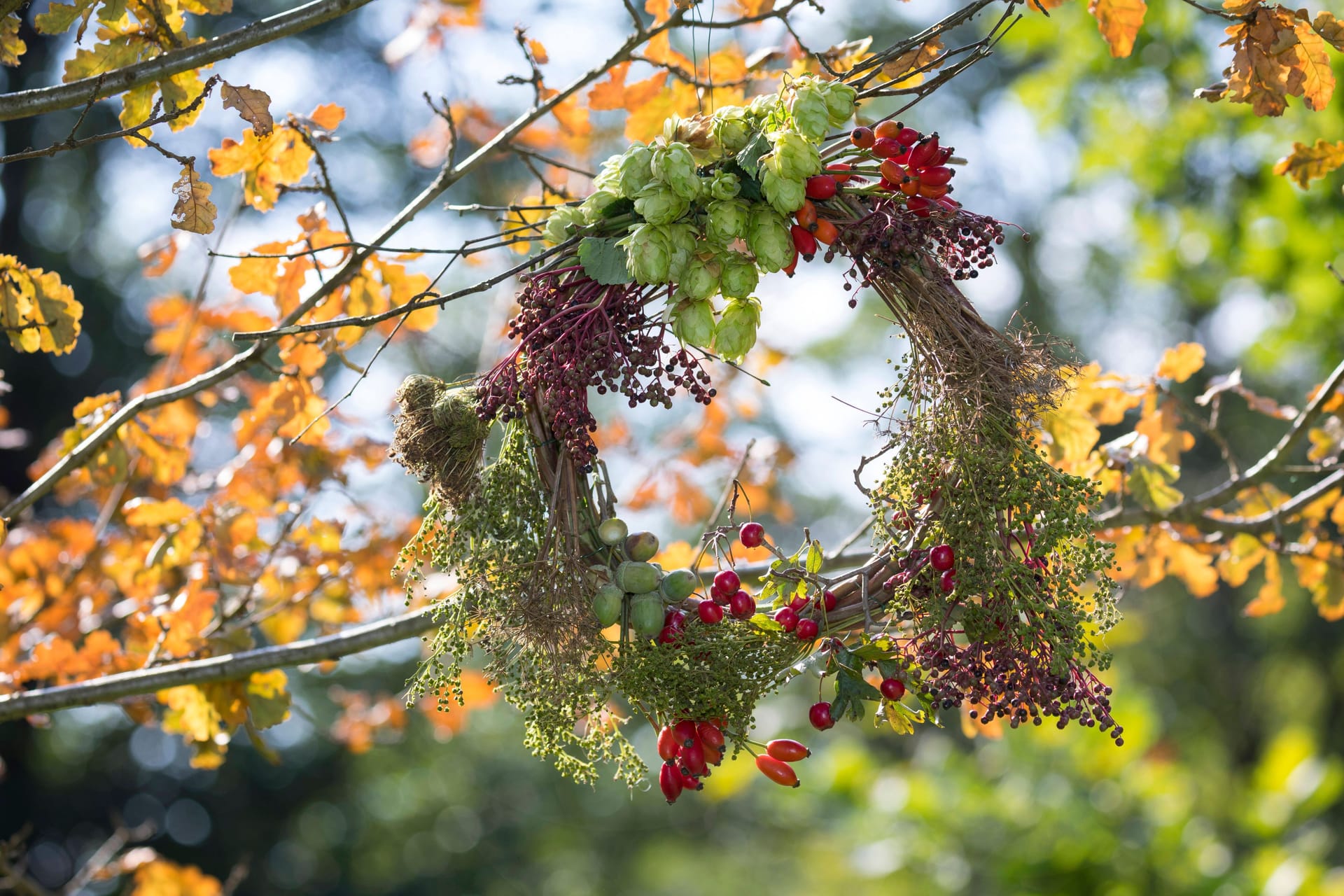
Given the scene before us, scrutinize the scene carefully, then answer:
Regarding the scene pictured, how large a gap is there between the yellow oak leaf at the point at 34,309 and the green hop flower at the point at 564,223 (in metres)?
0.81

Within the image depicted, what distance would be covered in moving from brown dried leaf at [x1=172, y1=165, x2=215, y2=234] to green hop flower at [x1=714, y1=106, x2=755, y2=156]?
673 millimetres

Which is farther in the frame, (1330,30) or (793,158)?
(1330,30)

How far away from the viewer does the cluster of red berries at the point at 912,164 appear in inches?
44.3

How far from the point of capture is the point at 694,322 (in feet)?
3.93

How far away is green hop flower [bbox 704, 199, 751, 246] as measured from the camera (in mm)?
1160

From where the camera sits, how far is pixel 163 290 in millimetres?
6859

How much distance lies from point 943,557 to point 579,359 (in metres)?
0.48

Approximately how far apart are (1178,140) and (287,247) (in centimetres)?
467

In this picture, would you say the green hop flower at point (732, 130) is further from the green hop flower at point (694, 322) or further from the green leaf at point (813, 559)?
the green leaf at point (813, 559)

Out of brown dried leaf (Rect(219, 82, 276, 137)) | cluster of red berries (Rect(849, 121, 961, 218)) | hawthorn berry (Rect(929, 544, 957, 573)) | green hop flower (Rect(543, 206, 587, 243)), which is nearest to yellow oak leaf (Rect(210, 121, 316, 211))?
brown dried leaf (Rect(219, 82, 276, 137))

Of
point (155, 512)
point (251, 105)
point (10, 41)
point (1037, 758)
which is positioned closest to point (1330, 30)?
point (251, 105)

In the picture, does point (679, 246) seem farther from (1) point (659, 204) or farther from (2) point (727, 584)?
(2) point (727, 584)

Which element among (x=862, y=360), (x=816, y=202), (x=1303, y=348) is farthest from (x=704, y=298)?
(x=862, y=360)

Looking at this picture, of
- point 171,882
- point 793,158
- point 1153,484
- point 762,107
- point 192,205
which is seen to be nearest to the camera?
point 793,158
